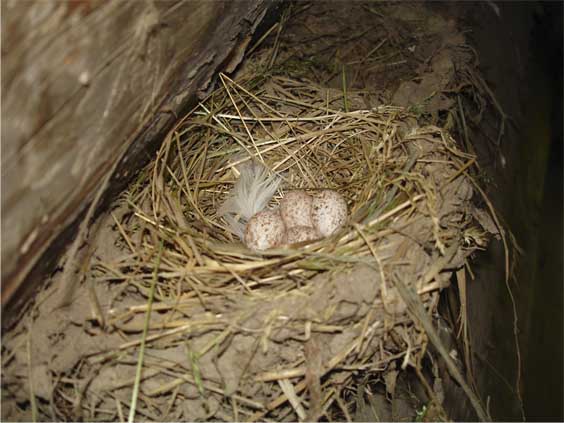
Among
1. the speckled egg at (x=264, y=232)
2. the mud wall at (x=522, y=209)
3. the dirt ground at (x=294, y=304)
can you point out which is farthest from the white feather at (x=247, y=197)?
the mud wall at (x=522, y=209)

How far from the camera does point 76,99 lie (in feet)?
5.05

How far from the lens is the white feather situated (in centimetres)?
228

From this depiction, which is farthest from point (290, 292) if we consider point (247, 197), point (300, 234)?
point (247, 197)

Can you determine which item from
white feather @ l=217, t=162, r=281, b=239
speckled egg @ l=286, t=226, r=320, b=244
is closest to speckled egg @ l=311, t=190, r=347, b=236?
speckled egg @ l=286, t=226, r=320, b=244

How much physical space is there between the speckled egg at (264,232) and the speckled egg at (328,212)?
119mm

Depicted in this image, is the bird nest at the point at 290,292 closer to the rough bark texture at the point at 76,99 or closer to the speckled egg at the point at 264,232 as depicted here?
the speckled egg at the point at 264,232

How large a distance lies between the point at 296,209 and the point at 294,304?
540 mm

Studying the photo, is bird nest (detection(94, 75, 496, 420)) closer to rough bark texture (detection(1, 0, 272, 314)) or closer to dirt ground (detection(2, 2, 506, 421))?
dirt ground (detection(2, 2, 506, 421))

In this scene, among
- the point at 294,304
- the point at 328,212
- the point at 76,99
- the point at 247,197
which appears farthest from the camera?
the point at 247,197

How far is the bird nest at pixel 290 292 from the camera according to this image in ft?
5.40

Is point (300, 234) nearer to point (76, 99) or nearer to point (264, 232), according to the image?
point (264, 232)

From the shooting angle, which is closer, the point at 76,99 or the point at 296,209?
the point at 76,99

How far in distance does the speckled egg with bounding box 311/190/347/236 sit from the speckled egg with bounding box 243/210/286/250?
12cm

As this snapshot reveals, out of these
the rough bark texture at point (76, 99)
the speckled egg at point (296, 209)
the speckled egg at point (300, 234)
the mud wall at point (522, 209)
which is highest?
the rough bark texture at point (76, 99)
